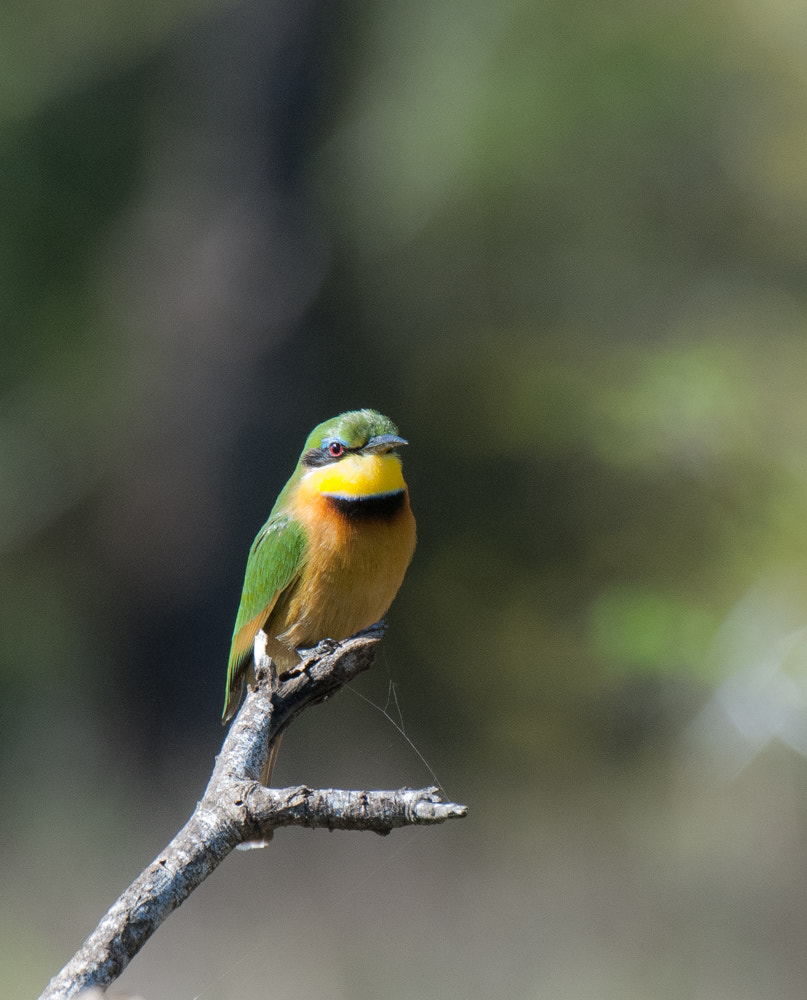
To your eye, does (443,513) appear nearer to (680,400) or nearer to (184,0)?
(680,400)

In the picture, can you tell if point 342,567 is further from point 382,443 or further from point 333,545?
point 382,443

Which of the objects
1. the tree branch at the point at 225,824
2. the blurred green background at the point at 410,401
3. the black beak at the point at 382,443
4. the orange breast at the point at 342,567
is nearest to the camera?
the tree branch at the point at 225,824

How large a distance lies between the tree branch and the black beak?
2.97 feet

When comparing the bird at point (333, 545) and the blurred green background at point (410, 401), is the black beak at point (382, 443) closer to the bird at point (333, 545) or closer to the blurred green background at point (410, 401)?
the bird at point (333, 545)

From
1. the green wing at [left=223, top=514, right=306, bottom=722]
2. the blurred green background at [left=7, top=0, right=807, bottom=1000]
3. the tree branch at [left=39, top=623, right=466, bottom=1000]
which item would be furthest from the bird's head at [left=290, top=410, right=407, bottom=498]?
the blurred green background at [left=7, top=0, right=807, bottom=1000]

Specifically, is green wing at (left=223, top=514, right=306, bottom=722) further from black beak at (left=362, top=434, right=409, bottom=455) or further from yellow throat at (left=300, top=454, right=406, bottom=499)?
black beak at (left=362, top=434, right=409, bottom=455)

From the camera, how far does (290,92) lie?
789cm

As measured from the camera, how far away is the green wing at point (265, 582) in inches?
102

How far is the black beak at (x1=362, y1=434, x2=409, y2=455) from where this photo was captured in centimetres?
242

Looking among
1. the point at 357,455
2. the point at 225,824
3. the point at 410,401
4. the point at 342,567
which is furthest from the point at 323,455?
the point at 410,401

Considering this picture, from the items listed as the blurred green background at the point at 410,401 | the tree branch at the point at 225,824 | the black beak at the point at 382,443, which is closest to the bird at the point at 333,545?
the black beak at the point at 382,443

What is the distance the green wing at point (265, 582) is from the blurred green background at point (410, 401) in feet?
12.9

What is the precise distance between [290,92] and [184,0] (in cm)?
120

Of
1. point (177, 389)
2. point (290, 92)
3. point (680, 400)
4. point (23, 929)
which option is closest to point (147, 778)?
point (23, 929)
